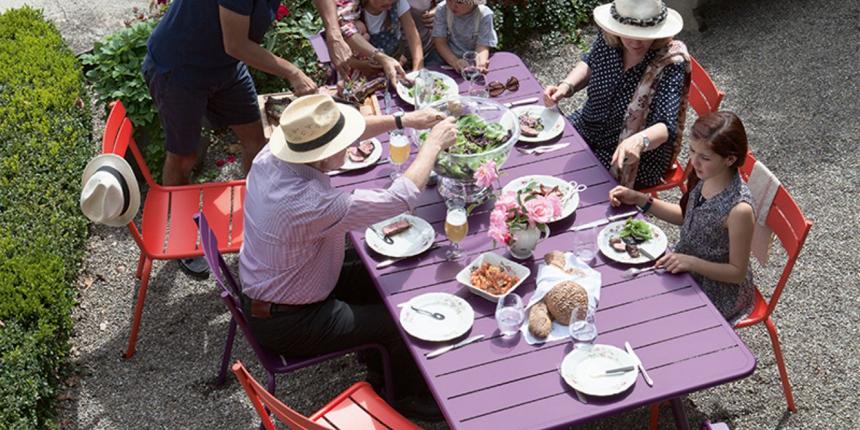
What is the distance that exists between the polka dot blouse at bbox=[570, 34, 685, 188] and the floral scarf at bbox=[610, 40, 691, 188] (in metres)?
0.03

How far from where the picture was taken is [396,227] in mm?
4738

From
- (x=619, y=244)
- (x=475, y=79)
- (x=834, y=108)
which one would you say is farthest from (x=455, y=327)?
(x=834, y=108)

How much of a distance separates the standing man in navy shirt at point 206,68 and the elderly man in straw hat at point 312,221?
1.03 meters

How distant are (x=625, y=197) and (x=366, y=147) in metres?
1.48

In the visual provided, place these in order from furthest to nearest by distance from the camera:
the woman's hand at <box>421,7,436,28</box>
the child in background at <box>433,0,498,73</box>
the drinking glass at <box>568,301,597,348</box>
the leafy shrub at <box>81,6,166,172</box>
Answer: the leafy shrub at <box>81,6,166,172</box> < the woman's hand at <box>421,7,436,28</box> < the child in background at <box>433,0,498,73</box> < the drinking glass at <box>568,301,597,348</box>

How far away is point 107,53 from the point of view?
267 inches

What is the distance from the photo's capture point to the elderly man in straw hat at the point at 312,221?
4281 millimetres

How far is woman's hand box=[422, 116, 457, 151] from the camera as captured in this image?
15.2ft

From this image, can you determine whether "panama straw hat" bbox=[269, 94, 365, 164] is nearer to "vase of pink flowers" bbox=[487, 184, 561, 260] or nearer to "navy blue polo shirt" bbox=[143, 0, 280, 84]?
"vase of pink flowers" bbox=[487, 184, 561, 260]

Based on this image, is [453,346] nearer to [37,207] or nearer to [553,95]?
[553,95]

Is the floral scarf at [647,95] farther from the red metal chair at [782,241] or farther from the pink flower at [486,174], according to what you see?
the pink flower at [486,174]

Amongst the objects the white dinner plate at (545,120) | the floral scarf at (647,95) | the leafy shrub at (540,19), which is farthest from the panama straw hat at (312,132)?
the leafy shrub at (540,19)

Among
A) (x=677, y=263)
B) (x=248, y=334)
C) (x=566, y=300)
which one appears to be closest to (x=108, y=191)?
(x=248, y=334)

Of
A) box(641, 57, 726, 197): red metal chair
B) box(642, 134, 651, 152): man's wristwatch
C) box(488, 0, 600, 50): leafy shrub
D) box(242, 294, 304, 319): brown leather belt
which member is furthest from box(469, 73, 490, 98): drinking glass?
box(488, 0, 600, 50): leafy shrub
